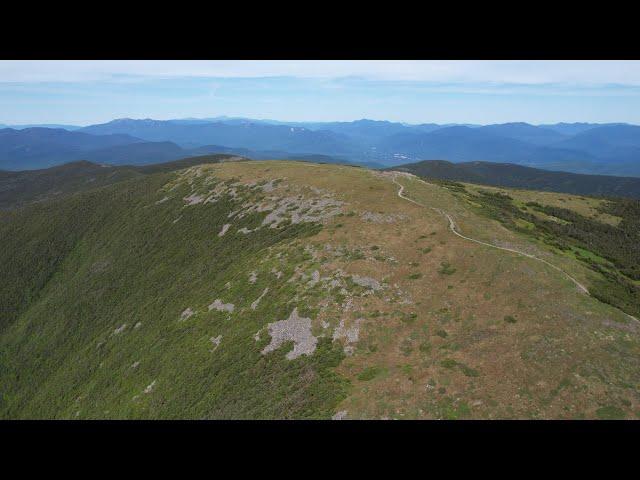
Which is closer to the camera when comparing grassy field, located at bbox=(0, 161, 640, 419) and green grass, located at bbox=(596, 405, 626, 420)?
green grass, located at bbox=(596, 405, 626, 420)

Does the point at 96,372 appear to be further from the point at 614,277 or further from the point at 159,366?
the point at 614,277

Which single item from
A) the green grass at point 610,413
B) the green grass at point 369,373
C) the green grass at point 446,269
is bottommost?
the green grass at point 369,373

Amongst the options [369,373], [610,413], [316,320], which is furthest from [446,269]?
[610,413]

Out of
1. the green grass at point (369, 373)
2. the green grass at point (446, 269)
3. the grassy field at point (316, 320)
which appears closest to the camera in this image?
the grassy field at point (316, 320)

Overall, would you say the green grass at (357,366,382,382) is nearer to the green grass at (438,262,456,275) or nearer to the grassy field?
the grassy field

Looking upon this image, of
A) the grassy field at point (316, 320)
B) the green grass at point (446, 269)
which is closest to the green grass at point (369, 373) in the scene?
the grassy field at point (316, 320)

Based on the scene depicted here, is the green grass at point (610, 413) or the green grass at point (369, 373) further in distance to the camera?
the green grass at point (369, 373)

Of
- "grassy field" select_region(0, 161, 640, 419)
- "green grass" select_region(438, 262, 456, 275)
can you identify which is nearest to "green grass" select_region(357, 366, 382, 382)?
"grassy field" select_region(0, 161, 640, 419)

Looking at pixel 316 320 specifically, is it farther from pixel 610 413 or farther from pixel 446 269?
pixel 610 413

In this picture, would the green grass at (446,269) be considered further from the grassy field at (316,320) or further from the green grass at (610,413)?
the green grass at (610,413)
